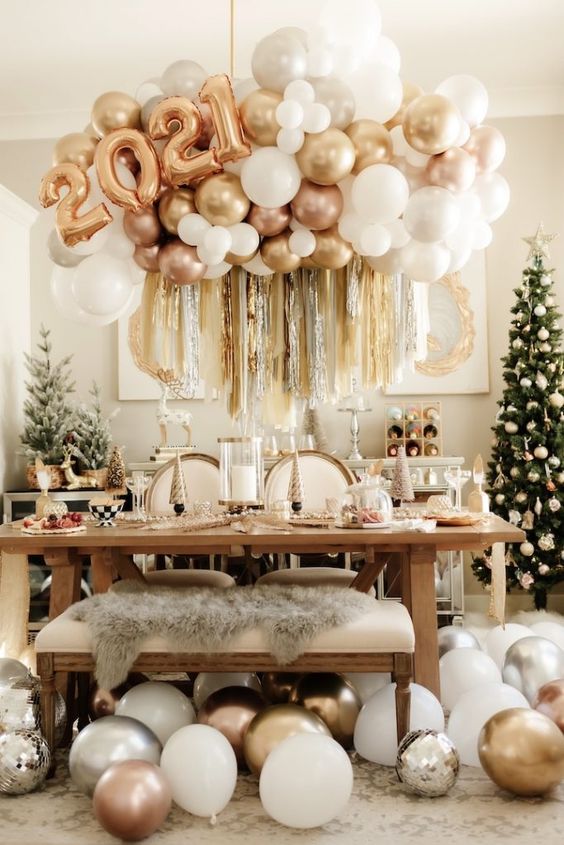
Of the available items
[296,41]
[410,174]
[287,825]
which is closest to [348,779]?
[287,825]

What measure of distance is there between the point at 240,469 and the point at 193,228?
3.03 ft

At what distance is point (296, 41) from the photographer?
8.32 ft

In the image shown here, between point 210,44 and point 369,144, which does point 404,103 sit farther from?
point 210,44

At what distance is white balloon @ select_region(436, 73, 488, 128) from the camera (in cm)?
264

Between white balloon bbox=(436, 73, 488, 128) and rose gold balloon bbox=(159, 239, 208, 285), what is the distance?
97 cm

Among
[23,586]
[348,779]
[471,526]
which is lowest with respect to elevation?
[348,779]

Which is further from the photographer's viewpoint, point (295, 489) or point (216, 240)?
point (295, 489)

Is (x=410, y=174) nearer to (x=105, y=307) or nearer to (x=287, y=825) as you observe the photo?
(x=105, y=307)

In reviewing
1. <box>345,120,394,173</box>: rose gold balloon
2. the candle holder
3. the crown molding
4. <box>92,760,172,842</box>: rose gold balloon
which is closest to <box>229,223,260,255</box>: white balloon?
<box>345,120,394,173</box>: rose gold balloon

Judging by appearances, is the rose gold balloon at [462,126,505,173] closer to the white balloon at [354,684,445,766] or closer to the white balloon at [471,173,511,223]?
the white balloon at [471,173,511,223]

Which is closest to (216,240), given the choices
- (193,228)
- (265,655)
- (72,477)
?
(193,228)

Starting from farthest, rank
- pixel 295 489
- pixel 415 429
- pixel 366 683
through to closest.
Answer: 1. pixel 415 429
2. pixel 295 489
3. pixel 366 683

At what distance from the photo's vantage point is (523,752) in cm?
220

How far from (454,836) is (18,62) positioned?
438cm
